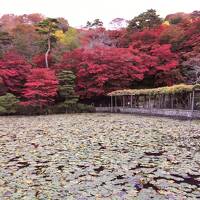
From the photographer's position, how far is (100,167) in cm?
910

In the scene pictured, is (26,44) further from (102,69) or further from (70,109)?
(70,109)

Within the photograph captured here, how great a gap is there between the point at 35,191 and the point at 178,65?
1282 inches

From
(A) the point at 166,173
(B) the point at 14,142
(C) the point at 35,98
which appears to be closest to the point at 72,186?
(A) the point at 166,173

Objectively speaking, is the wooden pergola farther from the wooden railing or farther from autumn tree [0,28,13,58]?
autumn tree [0,28,13,58]

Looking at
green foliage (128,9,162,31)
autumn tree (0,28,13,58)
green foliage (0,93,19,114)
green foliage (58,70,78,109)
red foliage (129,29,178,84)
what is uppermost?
green foliage (128,9,162,31)

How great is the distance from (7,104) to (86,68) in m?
9.77

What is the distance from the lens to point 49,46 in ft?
130

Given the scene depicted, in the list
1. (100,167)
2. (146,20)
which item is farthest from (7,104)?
(146,20)

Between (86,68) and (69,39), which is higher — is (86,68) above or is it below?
below

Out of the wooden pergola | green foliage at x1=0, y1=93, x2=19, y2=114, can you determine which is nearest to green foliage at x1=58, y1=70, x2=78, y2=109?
the wooden pergola

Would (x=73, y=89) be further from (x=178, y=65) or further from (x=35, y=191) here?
(x=35, y=191)

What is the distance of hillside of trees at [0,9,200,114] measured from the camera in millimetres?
32688

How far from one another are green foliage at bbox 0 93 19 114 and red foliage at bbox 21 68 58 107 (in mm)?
988

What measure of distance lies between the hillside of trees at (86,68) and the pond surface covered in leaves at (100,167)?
1831 centimetres
